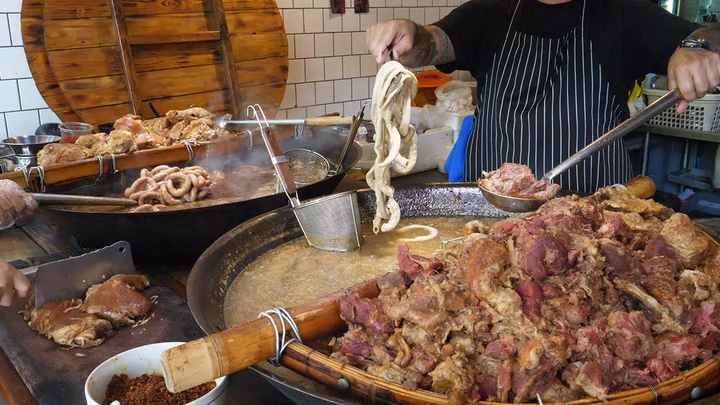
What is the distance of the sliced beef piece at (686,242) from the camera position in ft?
5.03

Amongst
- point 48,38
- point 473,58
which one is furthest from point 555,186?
point 48,38

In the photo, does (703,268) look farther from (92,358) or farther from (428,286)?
(92,358)

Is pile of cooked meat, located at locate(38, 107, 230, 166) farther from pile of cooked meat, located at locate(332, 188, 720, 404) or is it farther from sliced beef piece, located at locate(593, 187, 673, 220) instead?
sliced beef piece, located at locate(593, 187, 673, 220)

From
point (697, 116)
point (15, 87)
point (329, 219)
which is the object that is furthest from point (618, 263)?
point (697, 116)

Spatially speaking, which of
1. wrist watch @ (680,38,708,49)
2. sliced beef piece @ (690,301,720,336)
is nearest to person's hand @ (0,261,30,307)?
sliced beef piece @ (690,301,720,336)

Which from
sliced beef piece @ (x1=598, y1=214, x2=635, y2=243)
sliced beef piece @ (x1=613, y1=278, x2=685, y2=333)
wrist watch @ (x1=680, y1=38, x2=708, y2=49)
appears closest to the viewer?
sliced beef piece @ (x1=613, y1=278, x2=685, y2=333)

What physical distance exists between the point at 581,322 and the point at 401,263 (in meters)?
0.51

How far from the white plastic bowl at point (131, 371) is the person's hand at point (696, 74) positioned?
196cm

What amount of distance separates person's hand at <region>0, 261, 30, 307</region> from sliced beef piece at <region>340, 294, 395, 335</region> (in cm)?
94

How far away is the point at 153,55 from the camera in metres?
4.03

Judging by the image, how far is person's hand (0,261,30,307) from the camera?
1.56m

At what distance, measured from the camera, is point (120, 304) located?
71.0 inches

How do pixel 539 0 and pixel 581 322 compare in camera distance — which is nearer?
pixel 581 322

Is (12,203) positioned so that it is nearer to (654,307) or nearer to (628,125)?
(654,307)
